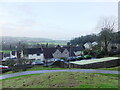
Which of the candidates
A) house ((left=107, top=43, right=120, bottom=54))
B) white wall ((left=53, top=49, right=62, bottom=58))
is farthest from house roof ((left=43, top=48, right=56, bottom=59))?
house ((left=107, top=43, right=120, bottom=54))

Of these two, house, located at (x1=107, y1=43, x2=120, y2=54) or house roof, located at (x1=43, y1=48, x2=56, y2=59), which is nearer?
house roof, located at (x1=43, y1=48, x2=56, y2=59)

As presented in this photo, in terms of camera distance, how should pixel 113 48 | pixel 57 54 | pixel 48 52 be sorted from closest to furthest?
pixel 48 52 → pixel 57 54 → pixel 113 48

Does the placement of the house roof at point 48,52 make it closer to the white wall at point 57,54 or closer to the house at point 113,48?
the white wall at point 57,54

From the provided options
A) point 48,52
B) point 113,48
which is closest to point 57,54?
point 48,52

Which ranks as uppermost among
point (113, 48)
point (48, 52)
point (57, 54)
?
point (113, 48)

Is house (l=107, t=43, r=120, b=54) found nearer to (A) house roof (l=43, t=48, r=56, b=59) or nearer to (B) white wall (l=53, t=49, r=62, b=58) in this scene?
(B) white wall (l=53, t=49, r=62, b=58)

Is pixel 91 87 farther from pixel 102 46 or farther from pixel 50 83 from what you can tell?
pixel 102 46

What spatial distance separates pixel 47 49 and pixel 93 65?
1736 cm

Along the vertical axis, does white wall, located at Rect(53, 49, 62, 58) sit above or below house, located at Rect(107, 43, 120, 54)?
below

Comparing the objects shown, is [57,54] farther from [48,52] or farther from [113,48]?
[113,48]

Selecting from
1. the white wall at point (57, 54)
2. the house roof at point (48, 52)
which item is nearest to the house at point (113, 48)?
the white wall at point (57, 54)

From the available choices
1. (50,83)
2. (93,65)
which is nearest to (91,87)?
(50,83)

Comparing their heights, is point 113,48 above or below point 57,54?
above

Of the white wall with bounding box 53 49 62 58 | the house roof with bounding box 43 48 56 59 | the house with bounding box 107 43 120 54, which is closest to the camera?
the house roof with bounding box 43 48 56 59
